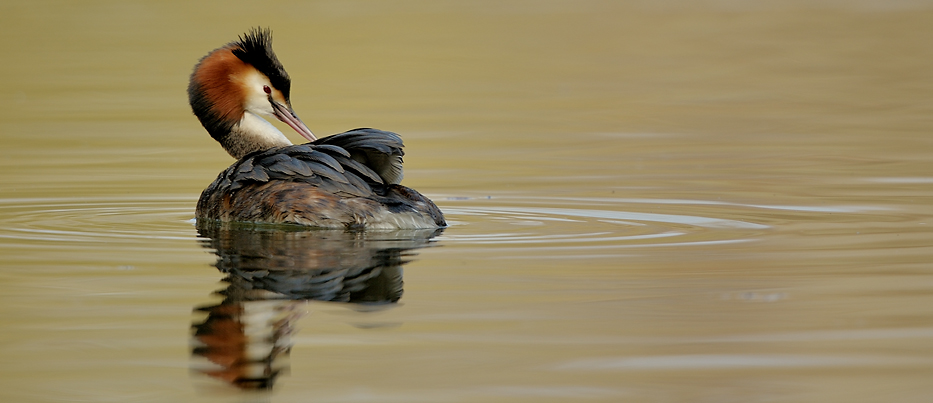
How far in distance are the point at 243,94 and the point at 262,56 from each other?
12.1 inches

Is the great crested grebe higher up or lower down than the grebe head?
lower down

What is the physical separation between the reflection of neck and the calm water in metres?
0.01

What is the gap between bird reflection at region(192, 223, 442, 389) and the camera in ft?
14.8

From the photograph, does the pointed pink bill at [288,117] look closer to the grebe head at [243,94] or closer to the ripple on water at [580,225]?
the grebe head at [243,94]

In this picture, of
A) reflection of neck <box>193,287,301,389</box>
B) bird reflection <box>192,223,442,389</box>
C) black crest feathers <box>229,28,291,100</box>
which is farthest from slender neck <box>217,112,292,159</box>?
reflection of neck <box>193,287,301,389</box>

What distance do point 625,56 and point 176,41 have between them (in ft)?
26.3

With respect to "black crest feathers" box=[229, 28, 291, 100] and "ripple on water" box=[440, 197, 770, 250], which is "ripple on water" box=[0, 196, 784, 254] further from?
"black crest feathers" box=[229, 28, 291, 100]

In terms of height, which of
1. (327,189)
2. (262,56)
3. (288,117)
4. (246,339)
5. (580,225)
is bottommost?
(246,339)

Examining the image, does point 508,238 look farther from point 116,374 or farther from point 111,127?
point 111,127

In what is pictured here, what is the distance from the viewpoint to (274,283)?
5.75 meters

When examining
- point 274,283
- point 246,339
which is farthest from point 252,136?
point 246,339

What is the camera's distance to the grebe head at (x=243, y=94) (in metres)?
8.55

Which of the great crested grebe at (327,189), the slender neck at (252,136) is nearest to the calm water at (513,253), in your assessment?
the great crested grebe at (327,189)

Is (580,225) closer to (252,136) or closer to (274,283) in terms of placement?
(252,136)
